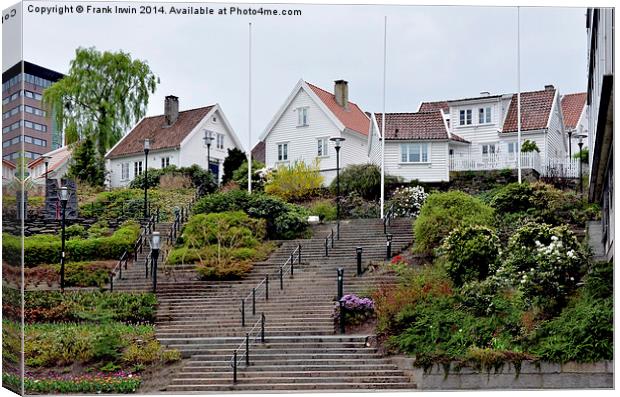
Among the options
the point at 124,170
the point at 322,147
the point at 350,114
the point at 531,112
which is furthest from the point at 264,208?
the point at 531,112

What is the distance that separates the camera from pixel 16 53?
21359mm

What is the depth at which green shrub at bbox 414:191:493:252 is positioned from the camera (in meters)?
26.3

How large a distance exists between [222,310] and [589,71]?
991 cm

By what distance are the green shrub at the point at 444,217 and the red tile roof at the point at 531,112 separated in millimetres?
2965

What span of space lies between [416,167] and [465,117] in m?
2.27

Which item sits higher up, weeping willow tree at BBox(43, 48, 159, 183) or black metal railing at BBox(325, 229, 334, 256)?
weeping willow tree at BBox(43, 48, 159, 183)

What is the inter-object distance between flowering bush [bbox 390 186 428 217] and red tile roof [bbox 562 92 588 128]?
410cm

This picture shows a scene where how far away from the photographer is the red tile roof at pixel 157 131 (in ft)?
87.5

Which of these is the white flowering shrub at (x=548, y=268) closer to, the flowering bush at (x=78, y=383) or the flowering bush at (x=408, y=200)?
the flowering bush at (x=408, y=200)

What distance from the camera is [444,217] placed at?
26.3 metres

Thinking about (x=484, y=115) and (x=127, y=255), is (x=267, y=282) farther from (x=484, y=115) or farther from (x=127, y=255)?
Answer: (x=484, y=115)

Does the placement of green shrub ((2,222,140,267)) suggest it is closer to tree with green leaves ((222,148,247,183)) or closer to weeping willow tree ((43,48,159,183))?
weeping willow tree ((43,48,159,183))

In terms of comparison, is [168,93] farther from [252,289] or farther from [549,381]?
[549,381]

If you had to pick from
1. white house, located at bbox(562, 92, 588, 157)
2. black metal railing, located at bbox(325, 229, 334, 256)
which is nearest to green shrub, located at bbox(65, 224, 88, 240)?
black metal railing, located at bbox(325, 229, 334, 256)
